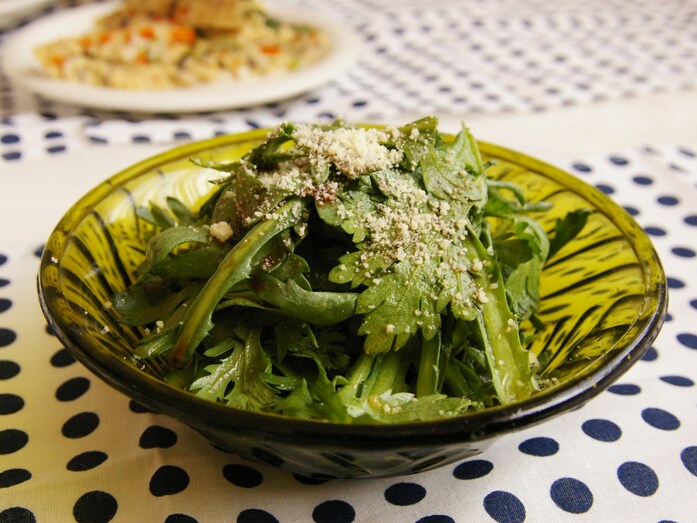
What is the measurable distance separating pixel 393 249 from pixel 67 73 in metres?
1.63

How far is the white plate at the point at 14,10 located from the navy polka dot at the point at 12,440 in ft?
7.02

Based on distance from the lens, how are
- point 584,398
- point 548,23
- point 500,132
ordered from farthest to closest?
point 548,23
point 500,132
point 584,398

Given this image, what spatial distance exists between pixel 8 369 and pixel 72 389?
12cm

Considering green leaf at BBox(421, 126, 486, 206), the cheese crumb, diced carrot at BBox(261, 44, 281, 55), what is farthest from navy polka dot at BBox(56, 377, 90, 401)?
diced carrot at BBox(261, 44, 281, 55)

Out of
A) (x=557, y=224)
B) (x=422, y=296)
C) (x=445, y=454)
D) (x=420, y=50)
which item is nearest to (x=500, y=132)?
(x=420, y=50)

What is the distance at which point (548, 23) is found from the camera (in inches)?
109

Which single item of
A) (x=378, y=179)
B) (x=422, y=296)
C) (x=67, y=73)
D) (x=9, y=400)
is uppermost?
(x=378, y=179)

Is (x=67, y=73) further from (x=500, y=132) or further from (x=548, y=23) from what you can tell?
(x=548, y=23)

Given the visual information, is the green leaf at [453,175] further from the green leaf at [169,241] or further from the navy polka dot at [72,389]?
the navy polka dot at [72,389]

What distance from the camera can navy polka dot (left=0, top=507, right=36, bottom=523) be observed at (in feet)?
2.77

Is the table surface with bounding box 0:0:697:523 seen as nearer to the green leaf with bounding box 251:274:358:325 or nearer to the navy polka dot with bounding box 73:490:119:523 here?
the navy polka dot with bounding box 73:490:119:523

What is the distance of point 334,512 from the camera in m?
0.85

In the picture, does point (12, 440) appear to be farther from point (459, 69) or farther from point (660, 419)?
point (459, 69)

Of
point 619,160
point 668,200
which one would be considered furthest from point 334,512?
point 619,160
